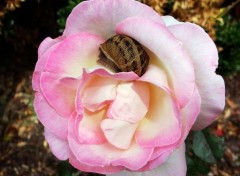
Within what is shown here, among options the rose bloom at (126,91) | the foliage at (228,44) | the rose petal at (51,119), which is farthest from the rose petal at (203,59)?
the foliage at (228,44)

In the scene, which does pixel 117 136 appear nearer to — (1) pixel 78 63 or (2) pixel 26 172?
(1) pixel 78 63

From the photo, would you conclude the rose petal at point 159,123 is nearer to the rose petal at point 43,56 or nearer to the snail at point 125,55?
the snail at point 125,55

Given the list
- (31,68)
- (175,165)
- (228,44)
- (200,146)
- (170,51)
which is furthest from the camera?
(31,68)

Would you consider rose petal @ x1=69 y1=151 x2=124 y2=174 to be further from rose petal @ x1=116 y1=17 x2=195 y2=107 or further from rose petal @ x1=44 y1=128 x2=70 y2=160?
rose petal @ x1=116 y1=17 x2=195 y2=107

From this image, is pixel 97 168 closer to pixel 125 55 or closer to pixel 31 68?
pixel 125 55

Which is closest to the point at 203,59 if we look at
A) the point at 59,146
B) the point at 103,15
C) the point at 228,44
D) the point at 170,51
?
the point at 170,51

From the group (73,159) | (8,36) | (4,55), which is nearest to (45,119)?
(73,159)
